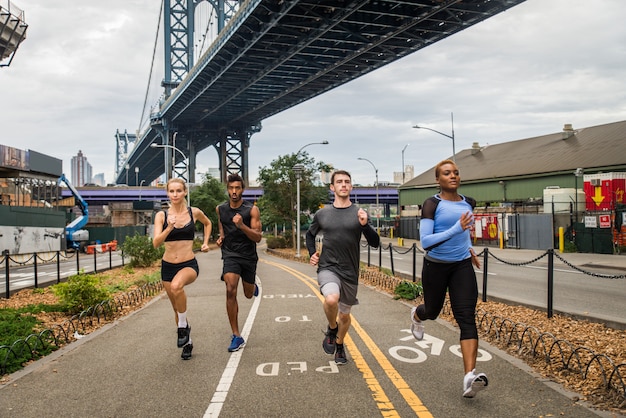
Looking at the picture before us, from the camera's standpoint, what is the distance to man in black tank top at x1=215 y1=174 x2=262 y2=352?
7.32 metres

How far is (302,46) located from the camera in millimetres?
54094

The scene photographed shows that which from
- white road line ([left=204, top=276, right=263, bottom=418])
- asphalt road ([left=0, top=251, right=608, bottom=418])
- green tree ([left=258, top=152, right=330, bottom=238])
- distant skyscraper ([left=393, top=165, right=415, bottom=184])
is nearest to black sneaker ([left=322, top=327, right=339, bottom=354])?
asphalt road ([left=0, top=251, right=608, bottom=418])

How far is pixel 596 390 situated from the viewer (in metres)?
5.29

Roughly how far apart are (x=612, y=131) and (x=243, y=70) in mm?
36929

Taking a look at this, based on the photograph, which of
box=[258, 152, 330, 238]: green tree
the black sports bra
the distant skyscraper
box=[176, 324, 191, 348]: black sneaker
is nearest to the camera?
box=[176, 324, 191, 348]: black sneaker

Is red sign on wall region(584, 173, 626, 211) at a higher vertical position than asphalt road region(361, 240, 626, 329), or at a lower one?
higher

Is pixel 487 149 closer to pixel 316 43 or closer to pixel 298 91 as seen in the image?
pixel 316 43

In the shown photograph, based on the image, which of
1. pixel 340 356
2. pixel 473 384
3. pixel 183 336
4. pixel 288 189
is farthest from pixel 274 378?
pixel 288 189

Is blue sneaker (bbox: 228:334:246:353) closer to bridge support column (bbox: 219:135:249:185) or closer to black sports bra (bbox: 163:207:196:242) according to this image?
black sports bra (bbox: 163:207:196:242)

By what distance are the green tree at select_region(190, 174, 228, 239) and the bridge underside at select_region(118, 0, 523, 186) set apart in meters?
11.7

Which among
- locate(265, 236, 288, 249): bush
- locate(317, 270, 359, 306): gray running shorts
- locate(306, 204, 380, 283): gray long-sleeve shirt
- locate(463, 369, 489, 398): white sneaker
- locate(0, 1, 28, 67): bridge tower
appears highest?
locate(0, 1, 28, 67): bridge tower

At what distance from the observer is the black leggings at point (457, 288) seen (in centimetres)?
540

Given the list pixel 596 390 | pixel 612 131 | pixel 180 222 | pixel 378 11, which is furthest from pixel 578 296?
pixel 378 11

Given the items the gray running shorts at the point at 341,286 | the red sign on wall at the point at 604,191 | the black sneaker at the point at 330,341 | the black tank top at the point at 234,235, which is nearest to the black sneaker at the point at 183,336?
the black tank top at the point at 234,235
